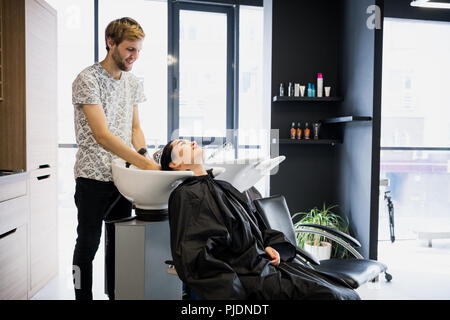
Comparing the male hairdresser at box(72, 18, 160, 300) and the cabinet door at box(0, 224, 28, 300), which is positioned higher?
the male hairdresser at box(72, 18, 160, 300)

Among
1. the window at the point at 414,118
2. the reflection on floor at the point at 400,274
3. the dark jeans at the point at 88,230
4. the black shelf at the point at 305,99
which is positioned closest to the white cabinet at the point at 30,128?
the reflection on floor at the point at 400,274

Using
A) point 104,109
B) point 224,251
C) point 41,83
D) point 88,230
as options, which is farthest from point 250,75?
point 224,251

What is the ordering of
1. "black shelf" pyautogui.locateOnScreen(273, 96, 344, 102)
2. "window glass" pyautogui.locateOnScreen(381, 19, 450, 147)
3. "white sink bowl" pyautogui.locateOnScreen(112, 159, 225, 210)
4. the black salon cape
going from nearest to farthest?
the black salon cape → "white sink bowl" pyautogui.locateOnScreen(112, 159, 225, 210) → "black shelf" pyautogui.locateOnScreen(273, 96, 344, 102) → "window glass" pyautogui.locateOnScreen(381, 19, 450, 147)

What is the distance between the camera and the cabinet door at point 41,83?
246 centimetres

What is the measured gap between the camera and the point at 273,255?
1584 millimetres

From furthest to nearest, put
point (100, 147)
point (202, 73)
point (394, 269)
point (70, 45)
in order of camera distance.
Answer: point (202, 73) → point (70, 45) → point (394, 269) → point (100, 147)

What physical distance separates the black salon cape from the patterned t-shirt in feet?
1.62

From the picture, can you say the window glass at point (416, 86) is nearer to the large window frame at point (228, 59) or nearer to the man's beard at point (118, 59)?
the large window frame at point (228, 59)

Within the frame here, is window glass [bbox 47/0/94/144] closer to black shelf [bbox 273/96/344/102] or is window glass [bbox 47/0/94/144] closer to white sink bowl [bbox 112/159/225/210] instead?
black shelf [bbox 273/96/344/102]

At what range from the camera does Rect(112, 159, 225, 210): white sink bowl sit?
153 centimetres

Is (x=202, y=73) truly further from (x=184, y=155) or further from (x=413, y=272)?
(x=413, y=272)

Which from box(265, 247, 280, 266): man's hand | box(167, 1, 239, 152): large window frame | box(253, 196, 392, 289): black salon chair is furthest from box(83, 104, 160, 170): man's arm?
box(167, 1, 239, 152): large window frame

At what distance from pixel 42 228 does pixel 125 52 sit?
63.9 inches
